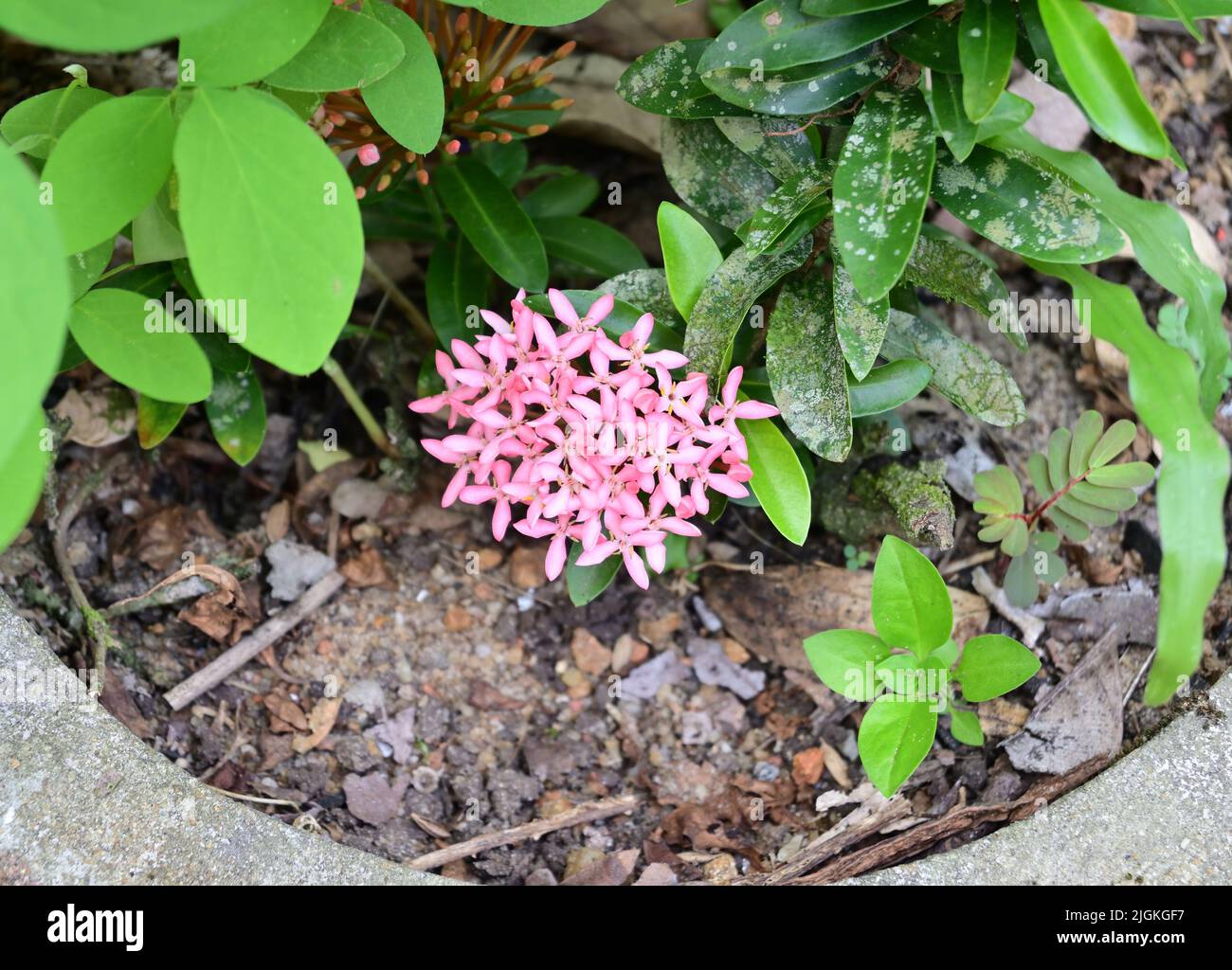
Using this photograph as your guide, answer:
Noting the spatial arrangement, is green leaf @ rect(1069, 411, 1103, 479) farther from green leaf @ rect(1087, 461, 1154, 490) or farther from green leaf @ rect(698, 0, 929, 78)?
green leaf @ rect(698, 0, 929, 78)

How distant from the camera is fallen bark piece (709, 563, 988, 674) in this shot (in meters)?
1.74

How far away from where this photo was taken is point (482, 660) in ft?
5.93

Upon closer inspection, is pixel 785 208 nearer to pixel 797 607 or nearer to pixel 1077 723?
pixel 797 607

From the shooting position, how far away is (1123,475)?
156 centimetres

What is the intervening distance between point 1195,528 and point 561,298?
80 cm

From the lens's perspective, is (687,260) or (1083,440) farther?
(1083,440)

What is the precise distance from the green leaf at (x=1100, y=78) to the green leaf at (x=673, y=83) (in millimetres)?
462

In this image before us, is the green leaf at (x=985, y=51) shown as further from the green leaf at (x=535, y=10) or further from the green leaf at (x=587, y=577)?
the green leaf at (x=587, y=577)

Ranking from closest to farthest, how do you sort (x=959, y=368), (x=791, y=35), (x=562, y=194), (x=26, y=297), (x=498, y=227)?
(x=26, y=297)
(x=791, y=35)
(x=959, y=368)
(x=498, y=227)
(x=562, y=194)

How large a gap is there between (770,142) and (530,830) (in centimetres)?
112

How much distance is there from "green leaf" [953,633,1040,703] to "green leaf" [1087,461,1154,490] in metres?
0.33

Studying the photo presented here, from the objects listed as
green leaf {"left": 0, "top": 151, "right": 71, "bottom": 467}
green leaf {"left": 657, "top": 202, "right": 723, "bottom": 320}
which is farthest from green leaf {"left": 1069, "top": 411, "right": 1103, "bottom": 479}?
green leaf {"left": 0, "top": 151, "right": 71, "bottom": 467}

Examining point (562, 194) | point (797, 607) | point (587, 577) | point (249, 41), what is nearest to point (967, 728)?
point (797, 607)
